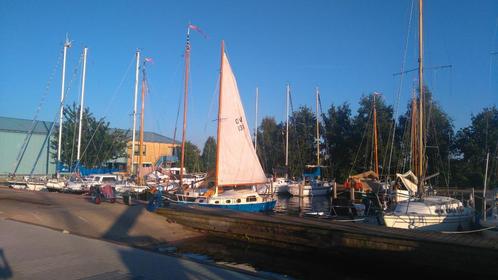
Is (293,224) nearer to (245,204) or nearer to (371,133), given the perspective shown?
(245,204)

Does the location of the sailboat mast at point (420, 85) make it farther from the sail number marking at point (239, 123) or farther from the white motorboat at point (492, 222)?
the sail number marking at point (239, 123)

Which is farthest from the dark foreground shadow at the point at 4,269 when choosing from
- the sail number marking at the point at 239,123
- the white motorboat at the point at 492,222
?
the sail number marking at the point at 239,123

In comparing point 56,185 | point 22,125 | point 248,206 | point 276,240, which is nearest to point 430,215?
point 276,240

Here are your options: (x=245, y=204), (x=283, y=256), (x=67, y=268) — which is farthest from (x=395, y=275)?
(x=245, y=204)

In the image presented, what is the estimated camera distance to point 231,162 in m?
27.2

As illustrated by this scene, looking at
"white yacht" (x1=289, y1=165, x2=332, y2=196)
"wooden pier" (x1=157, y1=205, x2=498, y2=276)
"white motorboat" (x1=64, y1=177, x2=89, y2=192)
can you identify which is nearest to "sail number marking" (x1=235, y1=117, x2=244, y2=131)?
"wooden pier" (x1=157, y1=205, x2=498, y2=276)

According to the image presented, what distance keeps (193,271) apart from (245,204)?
679 inches

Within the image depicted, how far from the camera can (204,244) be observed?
59.7 feet

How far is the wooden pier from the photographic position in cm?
1282

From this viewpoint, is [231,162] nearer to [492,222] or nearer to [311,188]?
[492,222]

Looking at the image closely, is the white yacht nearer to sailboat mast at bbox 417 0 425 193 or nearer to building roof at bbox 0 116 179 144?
sailboat mast at bbox 417 0 425 193

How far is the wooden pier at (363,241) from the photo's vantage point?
12820mm

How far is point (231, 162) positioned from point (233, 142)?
48.9 inches

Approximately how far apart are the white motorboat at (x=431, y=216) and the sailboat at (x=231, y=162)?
9.45m
